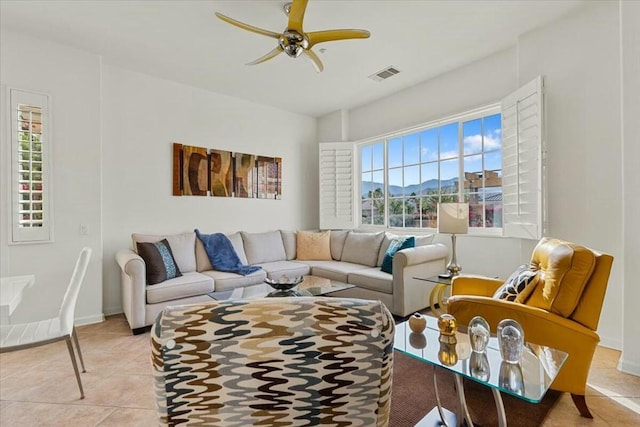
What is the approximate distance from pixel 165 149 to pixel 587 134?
4392 mm

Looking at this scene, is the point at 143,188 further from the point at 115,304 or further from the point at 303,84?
the point at 303,84

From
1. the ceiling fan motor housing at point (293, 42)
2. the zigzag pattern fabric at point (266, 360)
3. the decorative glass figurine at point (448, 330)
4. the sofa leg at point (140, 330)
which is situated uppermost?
the ceiling fan motor housing at point (293, 42)

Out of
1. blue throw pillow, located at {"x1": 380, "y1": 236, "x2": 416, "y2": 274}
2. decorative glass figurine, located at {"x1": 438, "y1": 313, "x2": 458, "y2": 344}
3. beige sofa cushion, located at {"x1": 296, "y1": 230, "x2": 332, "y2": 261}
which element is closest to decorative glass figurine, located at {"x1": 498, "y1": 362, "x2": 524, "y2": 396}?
decorative glass figurine, located at {"x1": 438, "y1": 313, "x2": 458, "y2": 344}

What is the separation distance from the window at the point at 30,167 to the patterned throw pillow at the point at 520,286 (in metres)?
3.98

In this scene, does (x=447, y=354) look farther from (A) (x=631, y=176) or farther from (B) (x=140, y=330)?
(B) (x=140, y=330)

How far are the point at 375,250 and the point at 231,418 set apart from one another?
3428 mm

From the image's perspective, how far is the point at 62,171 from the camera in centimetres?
307

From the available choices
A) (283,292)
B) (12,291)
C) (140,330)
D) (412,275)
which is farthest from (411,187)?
(12,291)

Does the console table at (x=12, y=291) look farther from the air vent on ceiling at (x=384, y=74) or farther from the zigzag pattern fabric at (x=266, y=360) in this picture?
the air vent on ceiling at (x=384, y=74)

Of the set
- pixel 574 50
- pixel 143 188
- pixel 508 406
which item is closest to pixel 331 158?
pixel 143 188

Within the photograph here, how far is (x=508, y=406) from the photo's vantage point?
1.78 meters

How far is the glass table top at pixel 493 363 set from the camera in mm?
1227

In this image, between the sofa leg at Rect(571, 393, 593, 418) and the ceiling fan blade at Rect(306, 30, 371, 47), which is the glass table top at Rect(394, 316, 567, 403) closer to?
the sofa leg at Rect(571, 393, 593, 418)

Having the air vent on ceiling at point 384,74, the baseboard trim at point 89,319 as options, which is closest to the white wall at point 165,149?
the baseboard trim at point 89,319
